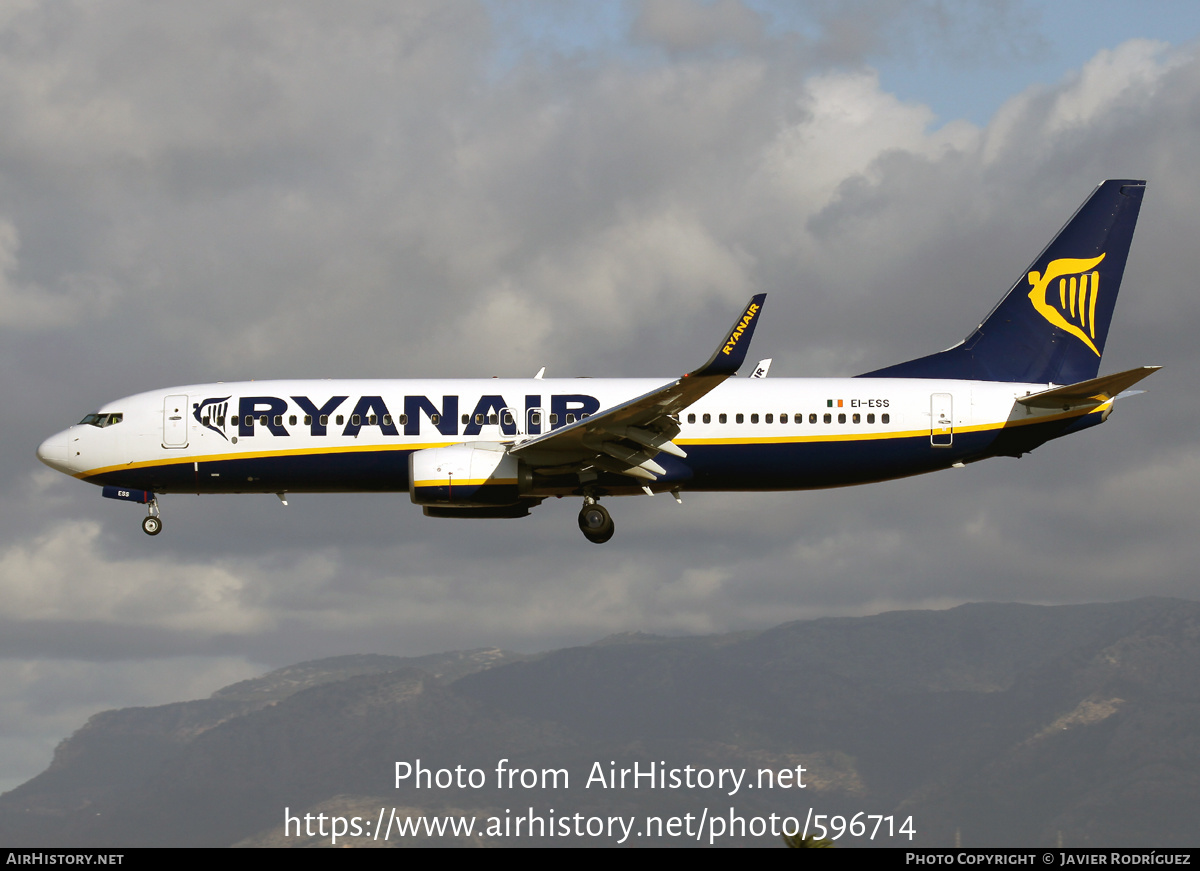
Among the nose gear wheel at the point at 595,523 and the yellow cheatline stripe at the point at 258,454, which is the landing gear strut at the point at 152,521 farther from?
the nose gear wheel at the point at 595,523

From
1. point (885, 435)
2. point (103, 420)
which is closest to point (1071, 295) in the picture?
point (885, 435)

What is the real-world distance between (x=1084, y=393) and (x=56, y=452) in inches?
1261

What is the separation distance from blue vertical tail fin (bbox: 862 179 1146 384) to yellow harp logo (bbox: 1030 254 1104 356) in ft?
0.11

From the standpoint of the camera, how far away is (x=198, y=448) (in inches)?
1804

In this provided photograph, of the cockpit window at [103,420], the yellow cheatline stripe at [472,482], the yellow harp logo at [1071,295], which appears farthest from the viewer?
the yellow harp logo at [1071,295]

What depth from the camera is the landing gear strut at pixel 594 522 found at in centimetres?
4534

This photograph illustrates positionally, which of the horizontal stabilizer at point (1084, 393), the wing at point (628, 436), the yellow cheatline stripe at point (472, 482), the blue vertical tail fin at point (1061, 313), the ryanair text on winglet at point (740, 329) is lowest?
the yellow cheatline stripe at point (472, 482)

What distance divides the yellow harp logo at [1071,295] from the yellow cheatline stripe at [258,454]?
20.7m

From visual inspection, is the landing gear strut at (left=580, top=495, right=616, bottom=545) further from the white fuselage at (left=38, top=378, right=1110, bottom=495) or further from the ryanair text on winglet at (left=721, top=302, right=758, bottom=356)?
the ryanair text on winglet at (left=721, top=302, right=758, bottom=356)

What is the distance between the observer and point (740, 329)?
1474 inches

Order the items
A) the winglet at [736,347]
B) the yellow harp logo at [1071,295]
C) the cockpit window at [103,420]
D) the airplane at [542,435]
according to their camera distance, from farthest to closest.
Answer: the yellow harp logo at [1071,295], the cockpit window at [103,420], the airplane at [542,435], the winglet at [736,347]

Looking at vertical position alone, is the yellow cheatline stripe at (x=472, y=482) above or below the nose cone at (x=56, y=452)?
below

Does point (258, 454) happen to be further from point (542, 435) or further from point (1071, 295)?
point (1071, 295)

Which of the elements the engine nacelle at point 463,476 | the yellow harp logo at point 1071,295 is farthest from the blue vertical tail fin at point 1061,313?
the engine nacelle at point 463,476
